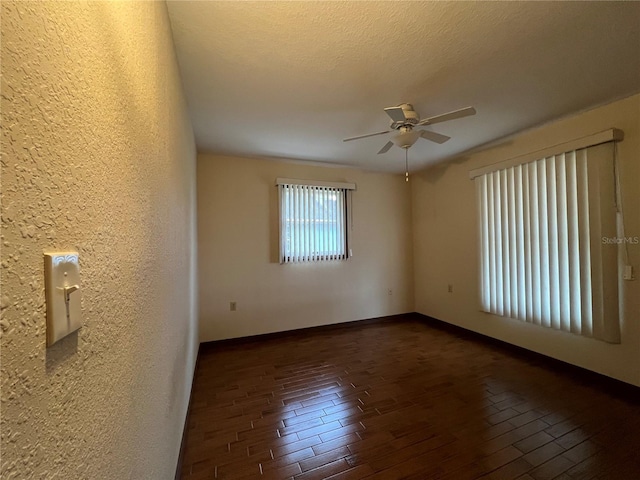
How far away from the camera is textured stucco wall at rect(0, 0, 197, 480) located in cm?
32

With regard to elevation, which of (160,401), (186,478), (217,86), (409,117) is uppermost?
(217,86)

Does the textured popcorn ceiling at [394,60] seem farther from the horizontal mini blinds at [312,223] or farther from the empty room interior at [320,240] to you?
the horizontal mini blinds at [312,223]

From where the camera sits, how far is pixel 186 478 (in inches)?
59.0

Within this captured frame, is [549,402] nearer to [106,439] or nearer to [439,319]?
[439,319]

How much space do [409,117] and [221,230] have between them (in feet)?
8.46

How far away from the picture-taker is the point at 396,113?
75.3 inches

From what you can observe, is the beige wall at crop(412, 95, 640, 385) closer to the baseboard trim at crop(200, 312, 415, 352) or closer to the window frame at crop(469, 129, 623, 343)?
the window frame at crop(469, 129, 623, 343)

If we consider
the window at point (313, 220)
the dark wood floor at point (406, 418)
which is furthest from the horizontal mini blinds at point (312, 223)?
the dark wood floor at point (406, 418)

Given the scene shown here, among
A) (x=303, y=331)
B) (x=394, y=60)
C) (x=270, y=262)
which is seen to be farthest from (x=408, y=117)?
(x=303, y=331)

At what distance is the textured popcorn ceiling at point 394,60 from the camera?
137 cm

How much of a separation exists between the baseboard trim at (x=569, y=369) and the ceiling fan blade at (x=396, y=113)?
2.82 metres

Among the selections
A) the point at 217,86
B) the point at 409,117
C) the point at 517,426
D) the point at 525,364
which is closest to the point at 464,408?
the point at 517,426

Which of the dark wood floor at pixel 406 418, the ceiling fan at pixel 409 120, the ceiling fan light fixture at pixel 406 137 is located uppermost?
the ceiling fan at pixel 409 120

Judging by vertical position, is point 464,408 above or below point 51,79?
below
